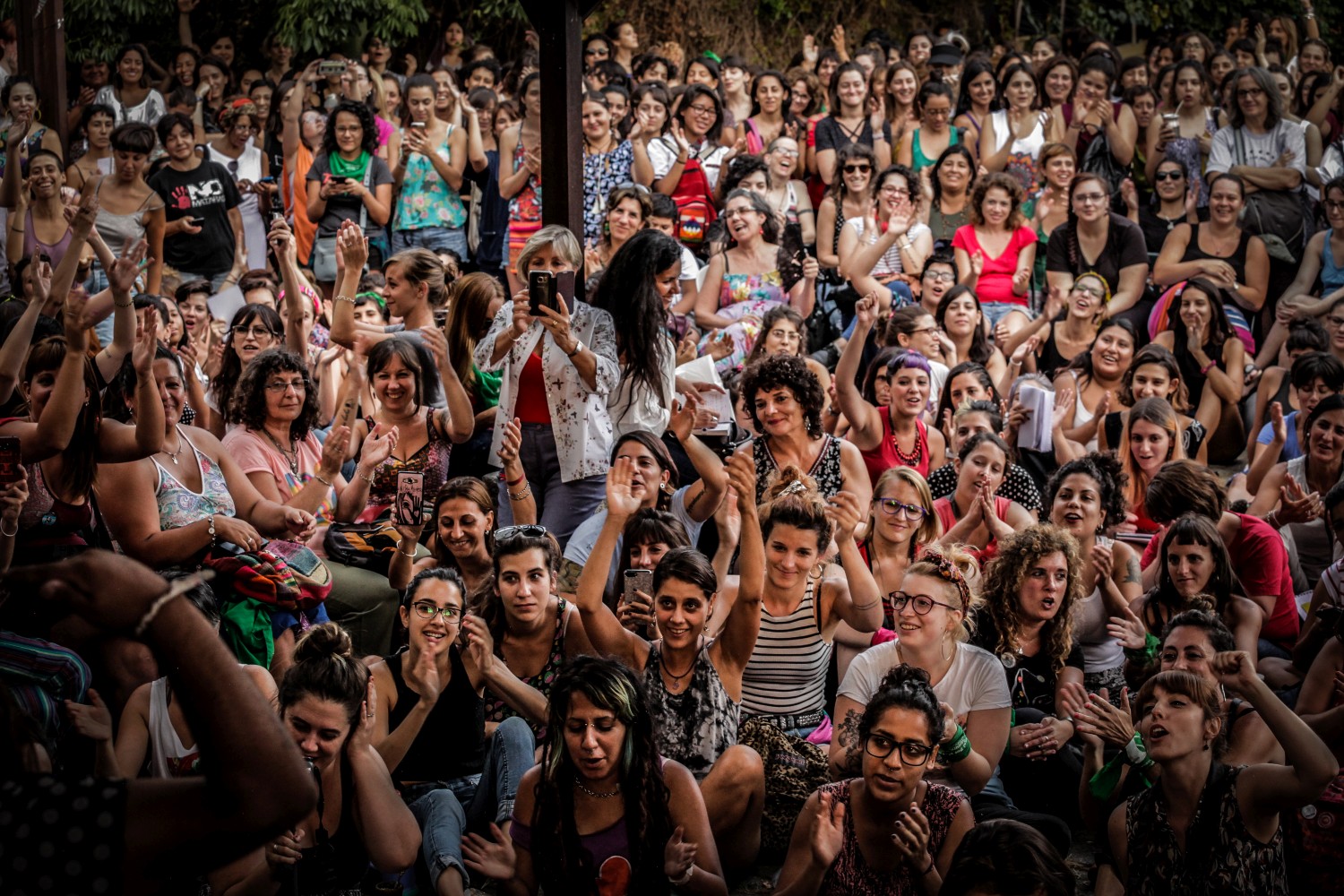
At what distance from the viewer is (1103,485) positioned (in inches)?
213

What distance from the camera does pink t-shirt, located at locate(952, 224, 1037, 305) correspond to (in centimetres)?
795

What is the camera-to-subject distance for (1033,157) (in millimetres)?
9133

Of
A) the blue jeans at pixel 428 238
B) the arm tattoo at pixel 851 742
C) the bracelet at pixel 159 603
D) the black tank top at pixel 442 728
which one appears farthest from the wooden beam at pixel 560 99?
the bracelet at pixel 159 603

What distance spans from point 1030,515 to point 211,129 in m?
7.13

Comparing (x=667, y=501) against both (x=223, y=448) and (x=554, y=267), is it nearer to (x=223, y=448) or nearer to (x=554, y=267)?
(x=554, y=267)

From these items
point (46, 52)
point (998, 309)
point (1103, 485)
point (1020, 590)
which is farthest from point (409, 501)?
point (46, 52)

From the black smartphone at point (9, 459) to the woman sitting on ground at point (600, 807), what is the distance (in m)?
1.64

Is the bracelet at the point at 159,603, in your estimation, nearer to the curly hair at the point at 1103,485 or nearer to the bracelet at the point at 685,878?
the bracelet at the point at 685,878

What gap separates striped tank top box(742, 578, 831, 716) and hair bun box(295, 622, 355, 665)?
1394 millimetres

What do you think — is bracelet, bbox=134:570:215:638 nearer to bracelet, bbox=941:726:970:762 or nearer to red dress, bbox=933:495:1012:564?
bracelet, bbox=941:726:970:762

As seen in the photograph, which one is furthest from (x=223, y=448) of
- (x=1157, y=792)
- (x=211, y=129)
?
(x=211, y=129)

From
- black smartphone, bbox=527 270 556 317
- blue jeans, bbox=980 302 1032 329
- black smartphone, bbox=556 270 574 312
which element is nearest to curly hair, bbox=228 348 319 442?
black smartphone, bbox=527 270 556 317

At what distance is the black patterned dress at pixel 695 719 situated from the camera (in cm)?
415

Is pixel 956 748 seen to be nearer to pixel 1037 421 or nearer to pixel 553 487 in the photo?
pixel 553 487
